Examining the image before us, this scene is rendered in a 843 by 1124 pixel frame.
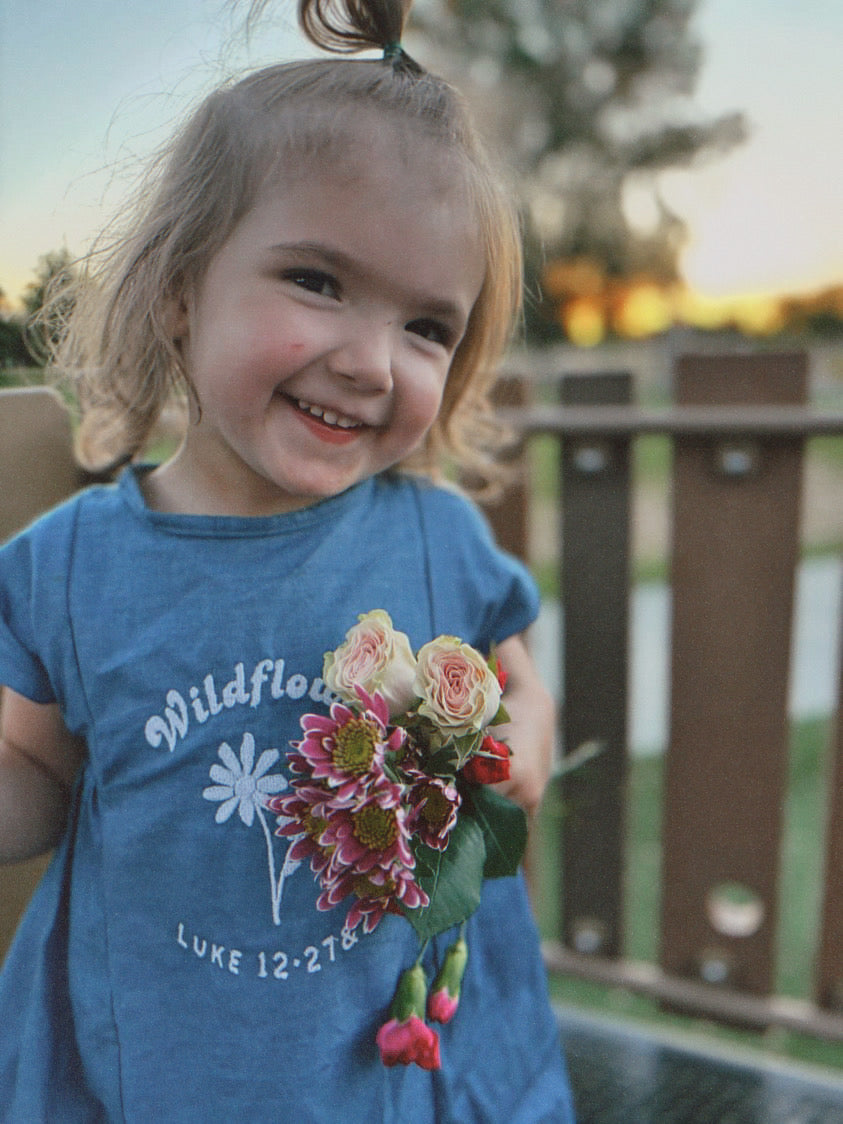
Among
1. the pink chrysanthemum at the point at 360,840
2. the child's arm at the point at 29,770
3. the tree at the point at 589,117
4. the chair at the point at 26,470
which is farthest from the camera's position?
the tree at the point at 589,117

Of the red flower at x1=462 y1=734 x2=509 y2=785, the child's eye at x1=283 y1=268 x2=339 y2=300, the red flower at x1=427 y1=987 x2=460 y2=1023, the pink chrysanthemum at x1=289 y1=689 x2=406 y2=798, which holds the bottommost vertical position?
the red flower at x1=427 y1=987 x2=460 y2=1023

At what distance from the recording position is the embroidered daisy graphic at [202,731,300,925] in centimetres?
A: 89

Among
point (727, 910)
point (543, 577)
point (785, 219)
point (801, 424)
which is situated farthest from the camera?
point (543, 577)

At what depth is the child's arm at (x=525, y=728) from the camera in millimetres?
1056

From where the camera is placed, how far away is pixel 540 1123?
41.7 inches

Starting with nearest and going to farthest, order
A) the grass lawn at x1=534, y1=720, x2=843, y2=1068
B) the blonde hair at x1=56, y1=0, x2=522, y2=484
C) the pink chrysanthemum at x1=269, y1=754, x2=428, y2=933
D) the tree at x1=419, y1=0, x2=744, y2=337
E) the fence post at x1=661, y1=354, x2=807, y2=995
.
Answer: the pink chrysanthemum at x1=269, y1=754, x2=428, y2=933 → the blonde hair at x1=56, y1=0, x2=522, y2=484 → the tree at x1=419, y1=0, x2=744, y2=337 → the fence post at x1=661, y1=354, x2=807, y2=995 → the grass lawn at x1=534, y1=720, x2=843, y2=1068

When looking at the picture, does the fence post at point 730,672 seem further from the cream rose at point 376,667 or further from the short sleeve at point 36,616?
the short sleeve at point 36,616

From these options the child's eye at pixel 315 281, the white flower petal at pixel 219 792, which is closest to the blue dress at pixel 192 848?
the white flower petal at pixel 219 792

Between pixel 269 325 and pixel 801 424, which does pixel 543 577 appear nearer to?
pixel 801 424

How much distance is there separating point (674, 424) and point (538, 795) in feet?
2.90

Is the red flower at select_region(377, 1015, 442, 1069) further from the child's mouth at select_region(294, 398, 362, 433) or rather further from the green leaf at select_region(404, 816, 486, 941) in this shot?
the child's mouth at select_region(294, 398, 362, 433)

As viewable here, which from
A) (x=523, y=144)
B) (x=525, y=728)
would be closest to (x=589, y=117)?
(x=523, y=144)

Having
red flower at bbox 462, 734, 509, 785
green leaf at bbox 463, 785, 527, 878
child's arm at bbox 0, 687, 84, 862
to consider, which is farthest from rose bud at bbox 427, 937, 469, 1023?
child's arm at bbox 0, 687, 84, 862

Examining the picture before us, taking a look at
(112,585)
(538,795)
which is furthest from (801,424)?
(112,585)
